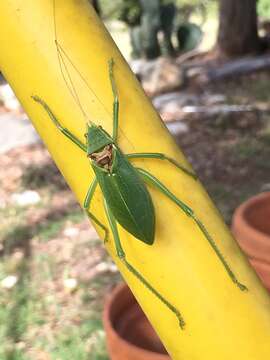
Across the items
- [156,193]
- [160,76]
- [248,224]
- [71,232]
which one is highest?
[156,193]

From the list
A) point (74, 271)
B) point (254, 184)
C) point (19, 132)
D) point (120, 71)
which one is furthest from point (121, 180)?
point (19, 132)

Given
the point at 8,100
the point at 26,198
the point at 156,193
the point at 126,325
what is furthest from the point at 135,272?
the point at 8,100

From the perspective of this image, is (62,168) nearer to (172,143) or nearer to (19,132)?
(172,143)

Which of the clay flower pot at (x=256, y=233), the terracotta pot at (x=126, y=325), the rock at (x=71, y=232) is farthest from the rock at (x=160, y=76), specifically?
the terracotta pot at (x=126, y=325)

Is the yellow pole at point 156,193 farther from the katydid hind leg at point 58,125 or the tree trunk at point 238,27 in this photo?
the tree trunk at point 238,27

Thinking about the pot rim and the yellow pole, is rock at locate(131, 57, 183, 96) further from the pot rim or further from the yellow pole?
the yellow pole

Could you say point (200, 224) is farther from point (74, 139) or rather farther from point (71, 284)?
point (71, 284)
